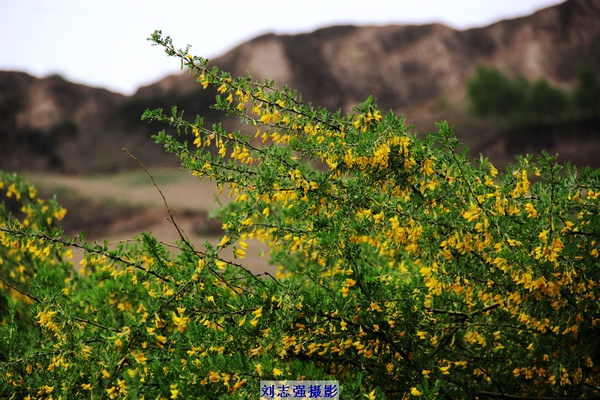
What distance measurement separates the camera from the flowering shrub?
2.20 m

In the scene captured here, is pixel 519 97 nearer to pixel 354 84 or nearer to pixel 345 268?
pixel 354 84

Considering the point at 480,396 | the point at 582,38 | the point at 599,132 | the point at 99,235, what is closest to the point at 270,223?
the point at 480,396

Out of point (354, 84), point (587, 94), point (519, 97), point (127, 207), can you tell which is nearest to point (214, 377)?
point (127, 207)

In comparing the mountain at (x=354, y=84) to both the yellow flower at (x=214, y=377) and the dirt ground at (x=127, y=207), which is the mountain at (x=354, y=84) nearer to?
the dirt ground at (x=127, y=207)

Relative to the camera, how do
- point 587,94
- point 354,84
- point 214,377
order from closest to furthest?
1. point 214,377
2. point 587,94
3. point 354,84

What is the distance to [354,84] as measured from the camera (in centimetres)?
2288

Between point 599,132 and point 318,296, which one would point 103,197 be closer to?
point 318,296

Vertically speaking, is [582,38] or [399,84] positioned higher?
[582,38]

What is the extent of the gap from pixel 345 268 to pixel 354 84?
833 inches

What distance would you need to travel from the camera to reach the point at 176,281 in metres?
2.45

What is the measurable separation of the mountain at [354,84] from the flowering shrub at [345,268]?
17.4 metres

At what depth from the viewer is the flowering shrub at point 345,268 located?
220 centimetres

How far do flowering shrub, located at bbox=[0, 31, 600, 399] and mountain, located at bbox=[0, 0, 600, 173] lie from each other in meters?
17.4

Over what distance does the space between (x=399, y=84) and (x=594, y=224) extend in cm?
2153
